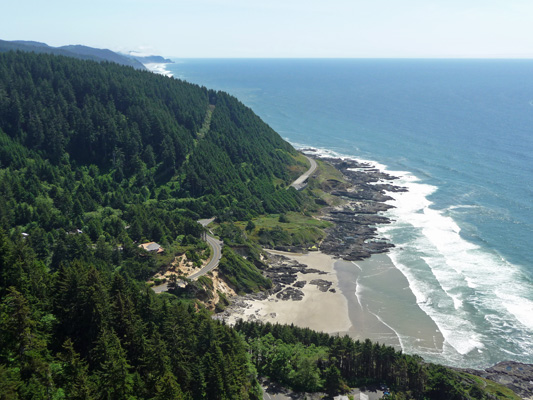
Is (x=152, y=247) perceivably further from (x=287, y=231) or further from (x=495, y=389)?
(x=495, y=389)

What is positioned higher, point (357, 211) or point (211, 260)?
point (211, 260)

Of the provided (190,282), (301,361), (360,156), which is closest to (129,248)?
(190,282)

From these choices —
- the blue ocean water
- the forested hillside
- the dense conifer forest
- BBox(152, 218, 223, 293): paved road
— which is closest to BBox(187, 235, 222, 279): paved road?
BBox(152, 218, 223, 293): paved road

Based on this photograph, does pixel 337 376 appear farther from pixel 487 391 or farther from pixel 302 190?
pixel 302 190

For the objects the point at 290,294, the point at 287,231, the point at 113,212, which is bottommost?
the point at 290,294

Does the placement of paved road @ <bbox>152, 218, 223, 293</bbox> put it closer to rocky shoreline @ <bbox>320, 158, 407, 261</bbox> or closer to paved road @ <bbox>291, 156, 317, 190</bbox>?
rocky shoreline @ <bbox>320, 158, 407, 261</bbox>

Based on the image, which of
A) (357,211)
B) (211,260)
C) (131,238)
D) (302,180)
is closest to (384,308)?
(211,260)
